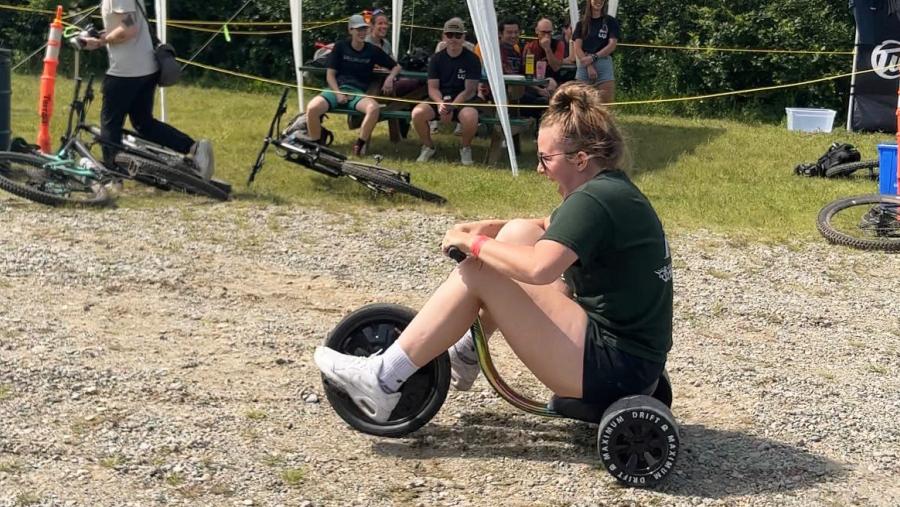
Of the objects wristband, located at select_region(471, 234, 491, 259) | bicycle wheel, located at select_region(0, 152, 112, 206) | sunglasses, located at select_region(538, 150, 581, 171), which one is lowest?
bicycle wheel, located at select_region(0, 152, 112, 206)

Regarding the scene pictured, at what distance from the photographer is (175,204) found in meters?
8.50

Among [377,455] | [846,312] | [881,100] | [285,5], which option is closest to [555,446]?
[377,455]

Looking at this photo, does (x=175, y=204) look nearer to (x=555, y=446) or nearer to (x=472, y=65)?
(x=472, y=65)

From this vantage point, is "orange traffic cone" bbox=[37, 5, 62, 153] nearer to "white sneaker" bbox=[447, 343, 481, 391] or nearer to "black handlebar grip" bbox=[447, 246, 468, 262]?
"white sneaker" bbox=[447, 343, 481, 391]

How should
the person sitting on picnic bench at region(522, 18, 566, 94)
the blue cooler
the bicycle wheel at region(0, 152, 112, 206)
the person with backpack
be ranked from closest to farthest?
1. the bicycle wheel at region(0, 152, 112, 206)
2. the person with backpack
3. the blue cooler
4. the person sitting on picnic bench at region(522, 18, 566, 94)

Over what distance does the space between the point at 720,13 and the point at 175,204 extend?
9.99 meters

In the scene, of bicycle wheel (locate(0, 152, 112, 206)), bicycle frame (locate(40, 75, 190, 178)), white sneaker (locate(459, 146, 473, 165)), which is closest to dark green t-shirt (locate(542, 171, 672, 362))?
bicycle wheel (locate(0, 152, 112, 206))

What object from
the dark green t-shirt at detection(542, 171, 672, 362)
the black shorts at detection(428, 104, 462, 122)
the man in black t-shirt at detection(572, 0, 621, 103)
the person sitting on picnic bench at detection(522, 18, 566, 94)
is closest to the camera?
the dark green t-shirt at detection(542, 171, 672, 362)

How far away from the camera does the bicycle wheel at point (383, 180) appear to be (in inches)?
352

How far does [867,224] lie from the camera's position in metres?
8.23

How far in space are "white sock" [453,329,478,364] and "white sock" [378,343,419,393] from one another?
40cm

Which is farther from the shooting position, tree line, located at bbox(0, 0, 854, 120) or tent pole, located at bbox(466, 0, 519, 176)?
tree line, located at bbox(0, 0, 854, 120)

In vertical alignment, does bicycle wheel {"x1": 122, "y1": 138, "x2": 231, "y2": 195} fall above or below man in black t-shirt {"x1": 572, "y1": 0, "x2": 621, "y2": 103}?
below

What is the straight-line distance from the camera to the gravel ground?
395cm
